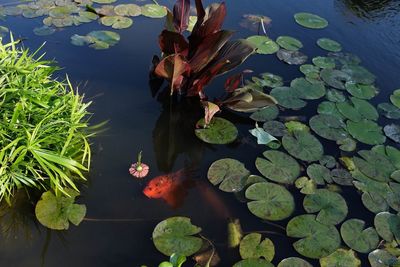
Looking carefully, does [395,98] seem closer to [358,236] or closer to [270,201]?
[358,236]

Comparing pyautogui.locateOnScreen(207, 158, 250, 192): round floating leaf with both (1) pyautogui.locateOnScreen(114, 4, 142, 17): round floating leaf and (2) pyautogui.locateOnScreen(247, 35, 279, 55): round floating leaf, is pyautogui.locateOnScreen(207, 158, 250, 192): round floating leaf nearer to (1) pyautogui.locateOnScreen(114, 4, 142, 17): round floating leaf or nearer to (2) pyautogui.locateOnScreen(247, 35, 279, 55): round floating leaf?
(2) pyautogui.locateOnScreen(247, 35, 279, 55): round floating leaf

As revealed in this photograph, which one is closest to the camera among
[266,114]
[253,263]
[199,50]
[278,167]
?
[253,263]

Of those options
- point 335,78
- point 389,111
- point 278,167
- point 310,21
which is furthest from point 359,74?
point 278,167

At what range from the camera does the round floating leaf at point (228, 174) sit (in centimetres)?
287

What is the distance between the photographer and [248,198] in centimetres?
277

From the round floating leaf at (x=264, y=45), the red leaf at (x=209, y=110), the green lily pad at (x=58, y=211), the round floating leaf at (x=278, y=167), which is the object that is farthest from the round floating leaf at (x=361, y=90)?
the green lily pad at (x=58, y=211)

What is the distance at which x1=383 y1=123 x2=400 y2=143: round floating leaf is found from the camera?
3.30 metres

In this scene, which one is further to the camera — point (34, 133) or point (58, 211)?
point (58, 211)

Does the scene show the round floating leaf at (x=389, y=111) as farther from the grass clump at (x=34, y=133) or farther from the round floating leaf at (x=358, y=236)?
the grass clump at (x=34, y=133)

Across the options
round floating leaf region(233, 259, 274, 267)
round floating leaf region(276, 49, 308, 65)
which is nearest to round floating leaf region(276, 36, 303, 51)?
round floating leaf region(276, 49, 308, 65)

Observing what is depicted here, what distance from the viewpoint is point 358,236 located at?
2.59m

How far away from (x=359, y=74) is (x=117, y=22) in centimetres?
256

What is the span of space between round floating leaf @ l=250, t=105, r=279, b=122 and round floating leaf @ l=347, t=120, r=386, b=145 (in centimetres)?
61

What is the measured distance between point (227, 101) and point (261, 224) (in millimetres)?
1119
